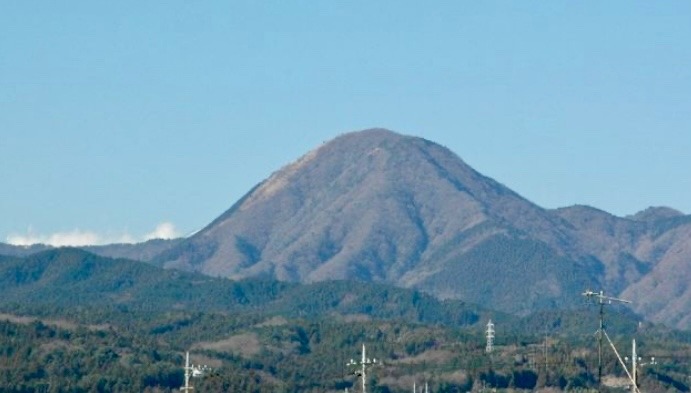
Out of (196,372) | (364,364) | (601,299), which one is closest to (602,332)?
(601,299)

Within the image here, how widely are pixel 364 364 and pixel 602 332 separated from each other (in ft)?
51.4

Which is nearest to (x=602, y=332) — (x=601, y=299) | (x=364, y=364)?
(x=601, y=299)

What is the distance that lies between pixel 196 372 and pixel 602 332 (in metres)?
28.2

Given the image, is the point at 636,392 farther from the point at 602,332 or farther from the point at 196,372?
the point at 196,372

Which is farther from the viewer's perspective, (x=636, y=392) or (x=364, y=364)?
(x=364, y=364)

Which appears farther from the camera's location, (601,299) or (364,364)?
(364,364)

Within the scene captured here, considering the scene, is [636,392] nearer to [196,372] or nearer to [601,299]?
[601,299]

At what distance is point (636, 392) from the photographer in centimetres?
12350

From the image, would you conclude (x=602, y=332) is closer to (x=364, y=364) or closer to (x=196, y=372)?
(x=364, y=364)

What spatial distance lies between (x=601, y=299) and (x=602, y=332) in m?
4.57

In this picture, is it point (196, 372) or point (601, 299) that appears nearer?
point (601, 299)

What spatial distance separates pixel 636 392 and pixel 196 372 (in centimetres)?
3196

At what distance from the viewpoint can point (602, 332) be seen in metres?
129

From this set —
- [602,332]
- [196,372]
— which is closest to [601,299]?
[602,332]
